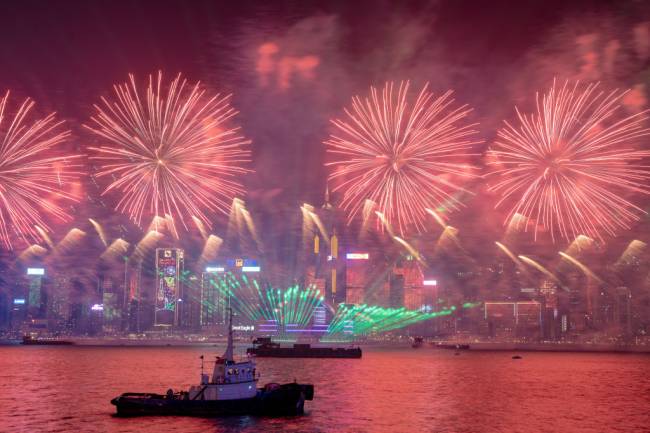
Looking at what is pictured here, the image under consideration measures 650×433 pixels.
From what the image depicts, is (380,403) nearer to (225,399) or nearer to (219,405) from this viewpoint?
(225,399)

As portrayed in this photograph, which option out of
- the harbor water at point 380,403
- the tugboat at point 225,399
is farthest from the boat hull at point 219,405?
the harbor water at point 380,403

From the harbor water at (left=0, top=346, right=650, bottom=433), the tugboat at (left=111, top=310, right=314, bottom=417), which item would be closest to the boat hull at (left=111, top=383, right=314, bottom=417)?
the tugboat at (left=111, top=310, right=314, bottom=417)

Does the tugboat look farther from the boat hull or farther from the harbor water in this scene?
the harbor water

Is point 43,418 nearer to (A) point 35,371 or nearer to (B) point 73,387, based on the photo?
(B) point 73,387

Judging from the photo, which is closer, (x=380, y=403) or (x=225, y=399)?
(x=225, y=399)

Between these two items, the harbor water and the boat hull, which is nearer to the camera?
the harbor water

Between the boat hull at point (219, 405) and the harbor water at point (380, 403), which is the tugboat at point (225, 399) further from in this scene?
the harbor water at point (380, 403)

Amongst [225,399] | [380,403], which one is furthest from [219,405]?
[380,403]

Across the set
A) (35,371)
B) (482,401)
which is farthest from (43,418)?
(35,371)
